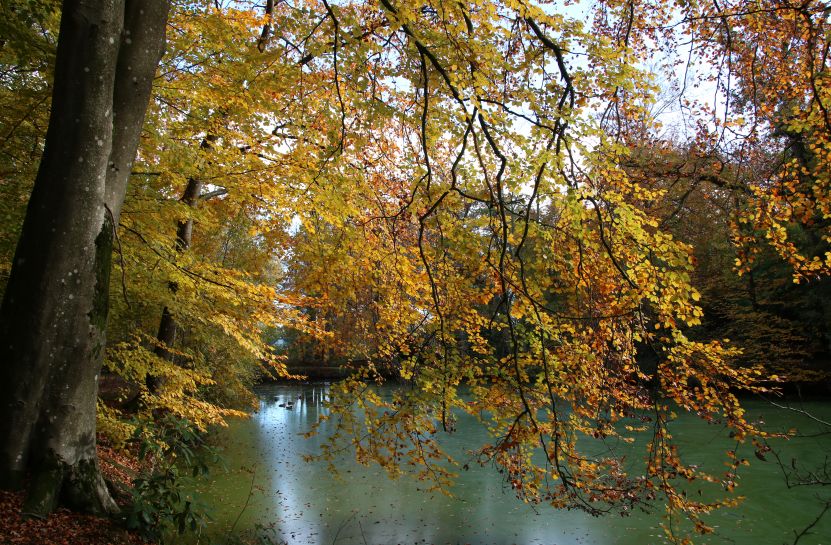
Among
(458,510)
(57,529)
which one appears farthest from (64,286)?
(458,510)

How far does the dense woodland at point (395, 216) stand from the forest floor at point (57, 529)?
7 cm

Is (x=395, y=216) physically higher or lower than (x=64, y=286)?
higher

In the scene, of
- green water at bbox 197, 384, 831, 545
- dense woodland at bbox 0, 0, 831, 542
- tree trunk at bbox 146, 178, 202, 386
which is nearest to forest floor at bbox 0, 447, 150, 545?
dense woodland at bbox 0, 0, 831, 542

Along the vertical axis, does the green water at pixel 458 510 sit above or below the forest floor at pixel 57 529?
below

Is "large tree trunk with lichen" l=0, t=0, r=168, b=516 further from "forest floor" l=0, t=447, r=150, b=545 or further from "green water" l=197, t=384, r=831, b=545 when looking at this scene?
"green water" l=197, t=384, r=831, b=545

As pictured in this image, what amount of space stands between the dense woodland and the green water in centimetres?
211

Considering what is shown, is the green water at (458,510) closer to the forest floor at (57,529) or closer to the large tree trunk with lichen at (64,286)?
the forest floor at (57,529)

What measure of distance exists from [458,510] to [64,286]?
6.57 meters

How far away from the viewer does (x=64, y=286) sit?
297 centimetres

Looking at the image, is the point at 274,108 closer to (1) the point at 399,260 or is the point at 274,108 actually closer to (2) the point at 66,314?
(1) the point at 399,260

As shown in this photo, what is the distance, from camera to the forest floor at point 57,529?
8.69 feet

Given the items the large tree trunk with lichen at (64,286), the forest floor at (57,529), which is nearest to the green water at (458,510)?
the forest floor at (57,529)

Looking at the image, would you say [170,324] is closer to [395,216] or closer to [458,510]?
[458,510]

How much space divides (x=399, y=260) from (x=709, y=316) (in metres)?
17.0
